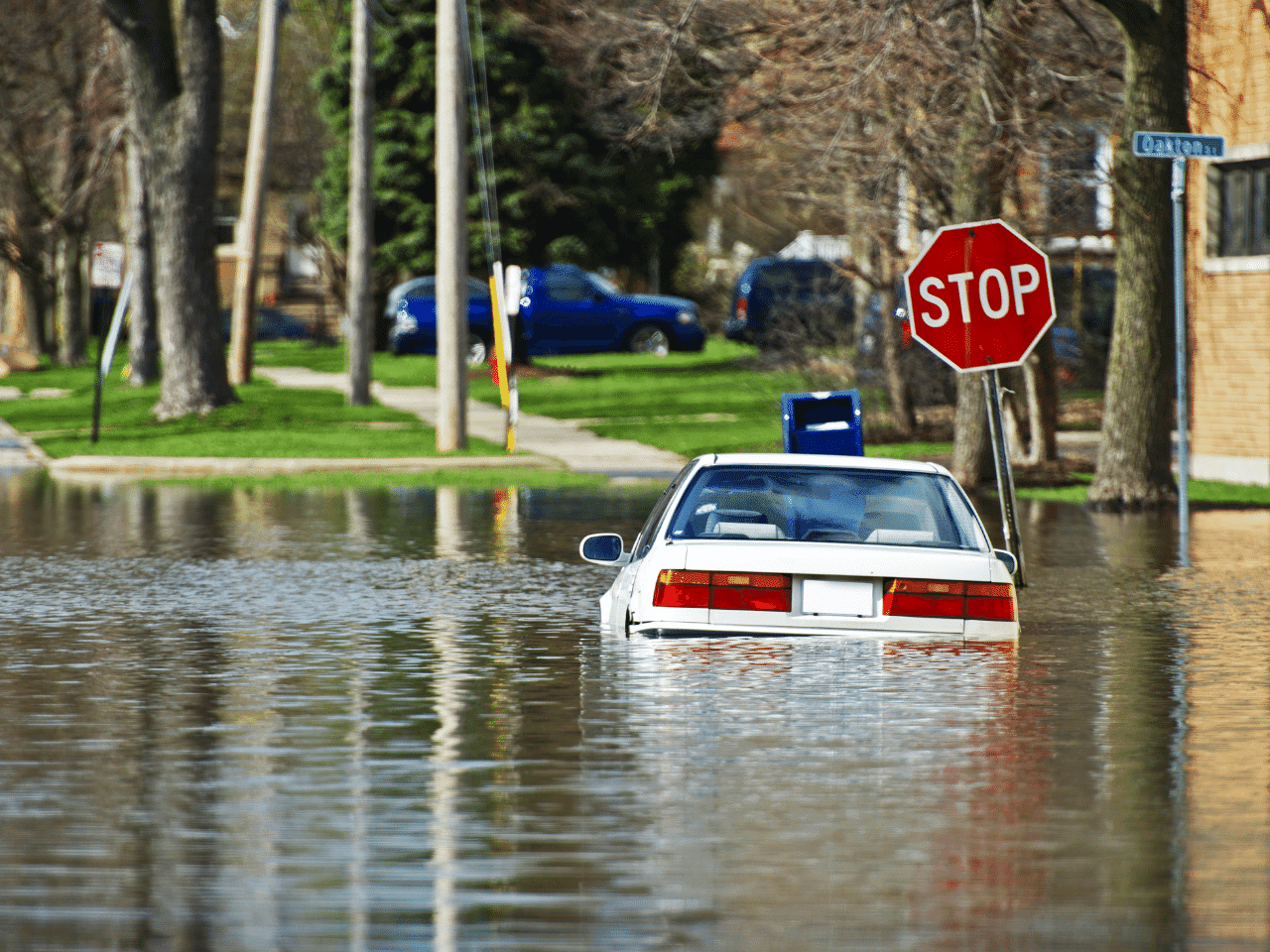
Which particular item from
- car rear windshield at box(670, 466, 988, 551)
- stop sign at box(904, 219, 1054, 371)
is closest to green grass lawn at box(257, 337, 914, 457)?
stop sign at box(904, 219, 1054, 371)

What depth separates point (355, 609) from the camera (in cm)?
1316

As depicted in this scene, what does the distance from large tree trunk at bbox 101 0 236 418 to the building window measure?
47.4 feet

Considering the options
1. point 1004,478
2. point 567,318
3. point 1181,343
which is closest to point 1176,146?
point 1181,343

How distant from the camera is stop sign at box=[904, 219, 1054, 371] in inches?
563

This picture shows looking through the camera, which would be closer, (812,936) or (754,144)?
(812,936)

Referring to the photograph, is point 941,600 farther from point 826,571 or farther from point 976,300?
point 976,300

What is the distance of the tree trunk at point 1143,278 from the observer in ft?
66.4

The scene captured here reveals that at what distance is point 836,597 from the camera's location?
9.60m

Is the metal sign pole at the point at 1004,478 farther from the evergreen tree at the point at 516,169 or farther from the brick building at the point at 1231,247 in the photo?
the evergreen tree at the point at 516,169

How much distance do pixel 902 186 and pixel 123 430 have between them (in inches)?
441

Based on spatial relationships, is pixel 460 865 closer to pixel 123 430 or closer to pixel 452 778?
pixel 452 778

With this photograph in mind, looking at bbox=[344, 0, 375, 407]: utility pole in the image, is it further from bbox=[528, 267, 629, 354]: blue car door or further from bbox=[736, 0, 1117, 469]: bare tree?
bbox=[528, 267, 629, 354]: blue car door

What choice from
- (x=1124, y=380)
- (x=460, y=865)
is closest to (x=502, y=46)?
(x=1124, y=380)

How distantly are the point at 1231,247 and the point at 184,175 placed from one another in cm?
1540
